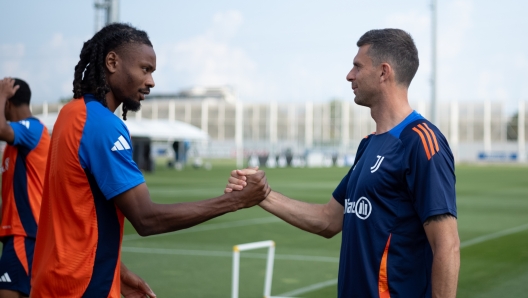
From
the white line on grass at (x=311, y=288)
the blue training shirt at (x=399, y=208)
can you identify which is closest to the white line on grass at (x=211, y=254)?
the white line on grass at (x=311, y=288)

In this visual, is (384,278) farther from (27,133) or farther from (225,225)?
(225,225)

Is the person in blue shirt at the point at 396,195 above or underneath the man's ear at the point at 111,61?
underneath

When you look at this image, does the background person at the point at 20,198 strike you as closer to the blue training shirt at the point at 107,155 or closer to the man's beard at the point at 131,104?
the man's beard at the point at 131,104

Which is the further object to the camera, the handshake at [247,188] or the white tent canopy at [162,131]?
the white tent canopy at [162,131]

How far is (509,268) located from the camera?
11797 mm

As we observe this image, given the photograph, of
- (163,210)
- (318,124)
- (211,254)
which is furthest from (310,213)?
(318,124)

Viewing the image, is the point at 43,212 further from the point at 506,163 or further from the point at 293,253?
the point at 506,163

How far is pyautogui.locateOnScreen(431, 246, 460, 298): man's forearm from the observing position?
12.0 feet

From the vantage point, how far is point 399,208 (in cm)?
388

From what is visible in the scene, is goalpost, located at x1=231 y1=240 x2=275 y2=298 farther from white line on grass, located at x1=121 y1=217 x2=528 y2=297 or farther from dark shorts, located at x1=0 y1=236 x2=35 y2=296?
dark shorts, located at x1=0 y1=236 x2=35 y2=296

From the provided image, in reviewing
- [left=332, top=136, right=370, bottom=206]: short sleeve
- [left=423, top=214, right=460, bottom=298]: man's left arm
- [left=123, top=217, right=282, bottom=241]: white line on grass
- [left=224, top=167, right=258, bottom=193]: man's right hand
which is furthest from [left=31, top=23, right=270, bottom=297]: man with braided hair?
[left=123, top=217, right=282, bottom=241]: white line on grass

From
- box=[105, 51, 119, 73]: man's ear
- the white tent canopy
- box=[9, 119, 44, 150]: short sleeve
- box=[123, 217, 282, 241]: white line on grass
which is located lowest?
box=[123, 217, 282, 241]: white line on grass

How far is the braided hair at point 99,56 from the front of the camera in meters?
3.81

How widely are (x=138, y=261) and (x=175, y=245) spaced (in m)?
2.09
